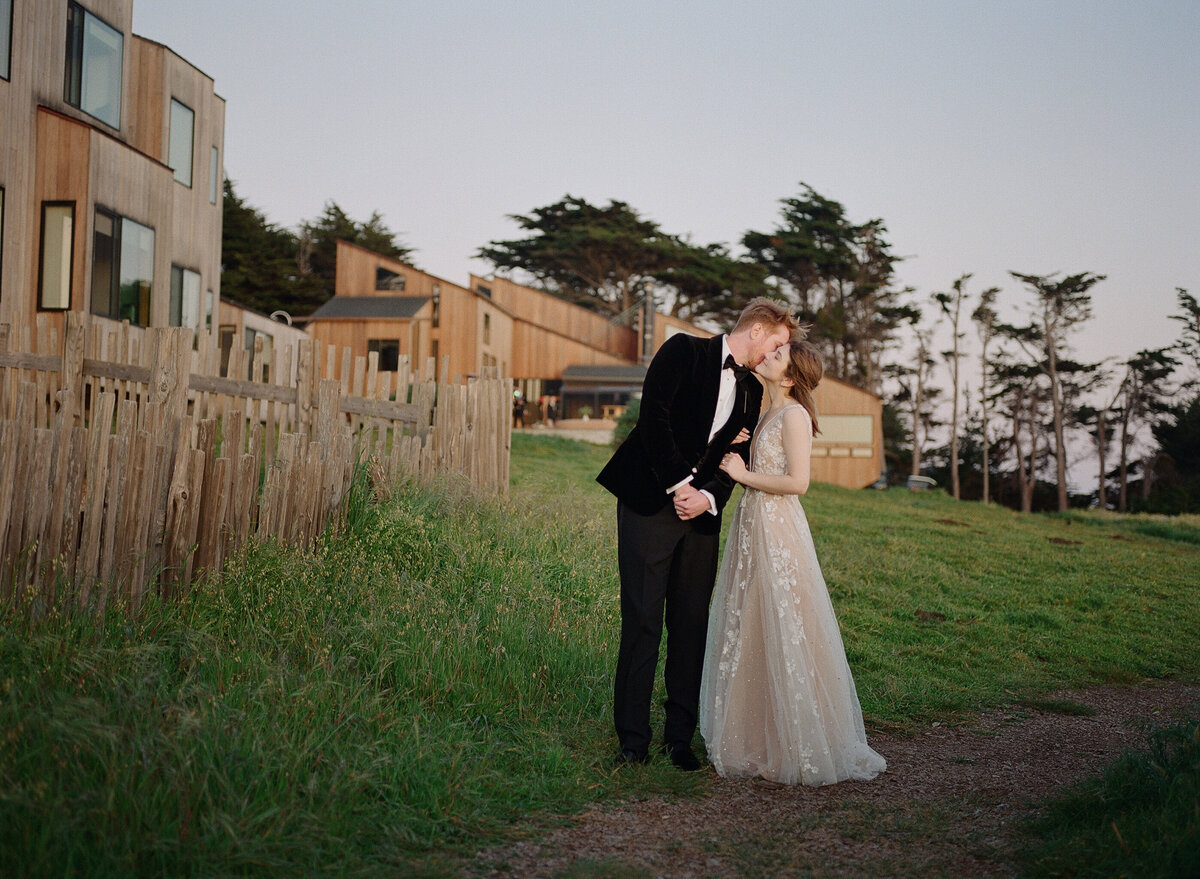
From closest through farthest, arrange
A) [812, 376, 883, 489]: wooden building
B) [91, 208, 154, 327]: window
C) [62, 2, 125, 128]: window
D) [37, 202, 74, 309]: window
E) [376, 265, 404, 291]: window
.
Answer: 1. [37, 202, 74, 309]: window
2. [62, 2, 125, 128]: window
3. [91, 208, 154, 327]: window
4. [812, 376, 883, 489]: wooden building
5. [376, 265, 404, 291]: window

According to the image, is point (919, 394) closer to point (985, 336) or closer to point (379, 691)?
point (985, 336)

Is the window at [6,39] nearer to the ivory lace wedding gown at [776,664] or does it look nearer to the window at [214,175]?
the window at [214,175]

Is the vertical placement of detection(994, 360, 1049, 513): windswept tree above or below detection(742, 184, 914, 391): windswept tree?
below

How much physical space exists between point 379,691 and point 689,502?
64.6 inches

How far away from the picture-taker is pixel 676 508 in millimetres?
4691

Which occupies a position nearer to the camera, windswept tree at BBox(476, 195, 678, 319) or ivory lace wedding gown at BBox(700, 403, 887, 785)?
ivory lace wedding gown at BBox(700, 403, 887, 785)

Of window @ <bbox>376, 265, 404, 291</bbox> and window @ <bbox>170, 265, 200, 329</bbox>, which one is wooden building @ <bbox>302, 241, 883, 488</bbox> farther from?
window @ <bbox>170, 265, 200, 329</bbox>

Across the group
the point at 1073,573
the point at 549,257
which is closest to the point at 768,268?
the point at 549,257

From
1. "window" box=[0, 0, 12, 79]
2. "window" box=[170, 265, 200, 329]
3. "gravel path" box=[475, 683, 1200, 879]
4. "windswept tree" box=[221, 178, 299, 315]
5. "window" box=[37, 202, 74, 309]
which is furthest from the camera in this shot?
"windswept tree" box=[221, 178, 299, 315]

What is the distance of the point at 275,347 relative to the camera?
9258 mm

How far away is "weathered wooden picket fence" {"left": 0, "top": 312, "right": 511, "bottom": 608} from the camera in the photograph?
15.2 feet

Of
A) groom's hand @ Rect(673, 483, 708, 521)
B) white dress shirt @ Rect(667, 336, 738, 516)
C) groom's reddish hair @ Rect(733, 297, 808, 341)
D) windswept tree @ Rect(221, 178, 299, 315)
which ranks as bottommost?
groom's hand @ Rect(673, 483, 708, 521)

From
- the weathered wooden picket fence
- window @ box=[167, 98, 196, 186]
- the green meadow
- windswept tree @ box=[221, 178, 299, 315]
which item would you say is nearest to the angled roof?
windswept tree @ box=[221, 178, 299, 315]

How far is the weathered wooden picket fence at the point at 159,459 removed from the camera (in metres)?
4.62
